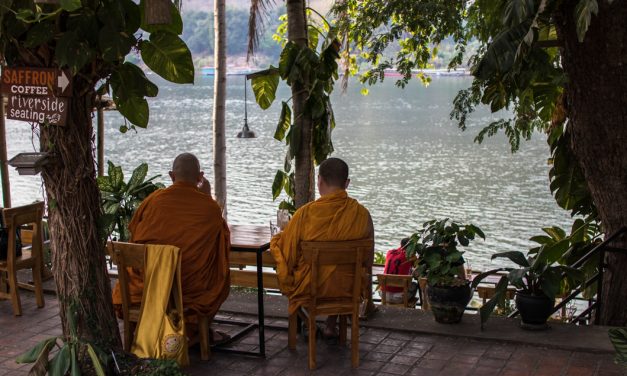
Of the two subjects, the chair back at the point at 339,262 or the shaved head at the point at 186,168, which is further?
the shaved head at the point at 186,168

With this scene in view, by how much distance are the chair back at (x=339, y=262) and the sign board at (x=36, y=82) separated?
1716 millimetres

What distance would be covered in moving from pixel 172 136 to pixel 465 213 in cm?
2652

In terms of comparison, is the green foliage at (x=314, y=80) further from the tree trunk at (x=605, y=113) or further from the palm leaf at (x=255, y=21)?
the tree trunk at (x=605, y=113)

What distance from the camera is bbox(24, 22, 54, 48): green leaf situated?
12.9ft

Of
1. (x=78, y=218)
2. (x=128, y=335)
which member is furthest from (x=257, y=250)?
(x=78, y=218)

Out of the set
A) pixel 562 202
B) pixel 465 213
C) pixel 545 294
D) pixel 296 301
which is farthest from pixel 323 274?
pixel 465 213

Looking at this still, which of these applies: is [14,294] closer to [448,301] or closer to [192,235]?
[192,235]

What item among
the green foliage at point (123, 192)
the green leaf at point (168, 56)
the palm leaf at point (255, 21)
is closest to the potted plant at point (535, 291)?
the green leaf at point (168, 56)

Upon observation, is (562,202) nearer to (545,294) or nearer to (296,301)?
(545,294)

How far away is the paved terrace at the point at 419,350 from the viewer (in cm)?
494

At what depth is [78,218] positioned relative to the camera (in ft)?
14.0

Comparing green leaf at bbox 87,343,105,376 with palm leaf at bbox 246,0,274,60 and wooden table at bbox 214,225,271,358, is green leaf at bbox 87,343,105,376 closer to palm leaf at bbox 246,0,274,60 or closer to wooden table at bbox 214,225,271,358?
wooden table at bbox 214,225,271,358

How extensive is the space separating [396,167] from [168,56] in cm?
3318

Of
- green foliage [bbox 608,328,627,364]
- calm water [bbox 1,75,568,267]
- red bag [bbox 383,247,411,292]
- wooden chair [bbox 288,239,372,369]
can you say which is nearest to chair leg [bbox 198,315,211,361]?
wooden chair [bbox 288,239,372,369]
